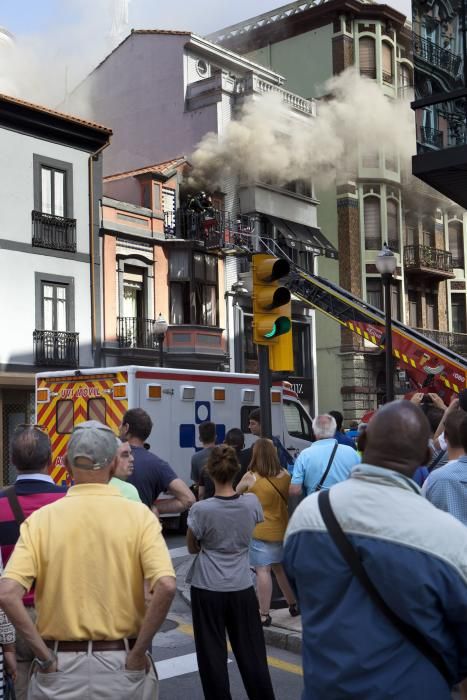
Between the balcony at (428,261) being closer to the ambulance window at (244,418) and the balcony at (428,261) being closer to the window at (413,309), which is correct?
the window at (413,309)

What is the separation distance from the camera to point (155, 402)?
13.9 m

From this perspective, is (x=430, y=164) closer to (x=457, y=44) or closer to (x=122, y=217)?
(x=457, y=44)

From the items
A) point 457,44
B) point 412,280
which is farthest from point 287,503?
point 412,280

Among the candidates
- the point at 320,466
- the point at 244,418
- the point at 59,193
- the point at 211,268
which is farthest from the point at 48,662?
the point at 211,268

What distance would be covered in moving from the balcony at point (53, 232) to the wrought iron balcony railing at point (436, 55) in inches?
530

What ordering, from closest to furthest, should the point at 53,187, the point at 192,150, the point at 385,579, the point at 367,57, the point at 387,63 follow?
the point at 385,579 < the point at 53,187 < the point at 192,150 < the point at 367,57 < the point at 387,63

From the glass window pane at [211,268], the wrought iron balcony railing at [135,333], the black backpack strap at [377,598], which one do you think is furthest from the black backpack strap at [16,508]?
the glass window pane at [211,268]

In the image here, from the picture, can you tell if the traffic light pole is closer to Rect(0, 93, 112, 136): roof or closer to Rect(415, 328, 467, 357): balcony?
Rect(0, 93, 112, 136): roof

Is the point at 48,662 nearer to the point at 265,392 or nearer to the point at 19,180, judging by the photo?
the point at 265,392

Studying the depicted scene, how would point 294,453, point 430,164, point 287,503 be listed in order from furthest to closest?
point 294,453, point 430,164, point 287,503

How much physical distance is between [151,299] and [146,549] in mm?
25303

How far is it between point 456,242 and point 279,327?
3536 centimetres

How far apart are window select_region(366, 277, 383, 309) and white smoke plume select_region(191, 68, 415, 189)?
436 cm

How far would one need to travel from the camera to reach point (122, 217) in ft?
90.7
